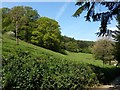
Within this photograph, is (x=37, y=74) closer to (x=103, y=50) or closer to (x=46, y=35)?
(x=103, y=50)

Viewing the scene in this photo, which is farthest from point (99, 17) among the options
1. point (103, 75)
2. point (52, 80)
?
point (103, 75)

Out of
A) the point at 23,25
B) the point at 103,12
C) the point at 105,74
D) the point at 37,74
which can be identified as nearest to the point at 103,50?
the point at 105,74

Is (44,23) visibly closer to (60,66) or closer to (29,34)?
(29,34)

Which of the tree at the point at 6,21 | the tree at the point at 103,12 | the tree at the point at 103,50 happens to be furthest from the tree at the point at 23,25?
the tree at the point at 103,12

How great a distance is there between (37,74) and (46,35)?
3528cm

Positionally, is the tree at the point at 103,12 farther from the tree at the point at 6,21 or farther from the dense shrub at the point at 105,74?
the tree at the point at 6,21

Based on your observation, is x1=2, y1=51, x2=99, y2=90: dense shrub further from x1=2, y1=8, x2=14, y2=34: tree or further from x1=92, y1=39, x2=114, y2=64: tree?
x1=2, y1=8, x2=14, y2=34: tree

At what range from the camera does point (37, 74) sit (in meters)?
9.79

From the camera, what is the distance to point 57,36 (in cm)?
4662

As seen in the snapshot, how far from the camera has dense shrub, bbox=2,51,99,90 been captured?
8.91 metres

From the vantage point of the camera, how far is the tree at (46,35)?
45.1m

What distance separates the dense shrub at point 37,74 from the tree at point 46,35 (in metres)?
32.0

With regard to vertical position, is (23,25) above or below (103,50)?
above

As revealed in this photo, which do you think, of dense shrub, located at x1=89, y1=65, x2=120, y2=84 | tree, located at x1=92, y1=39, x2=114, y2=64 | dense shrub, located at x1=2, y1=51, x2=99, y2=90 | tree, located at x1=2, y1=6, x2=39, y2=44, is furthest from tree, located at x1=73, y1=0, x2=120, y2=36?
tree, located at x1=2, y1=6, x2=39, y2=44
